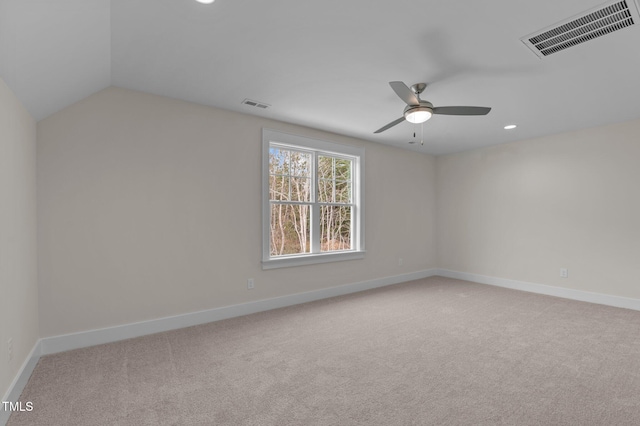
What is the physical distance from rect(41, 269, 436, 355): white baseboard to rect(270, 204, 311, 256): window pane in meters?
0.65

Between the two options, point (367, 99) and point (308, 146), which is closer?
point (367, 99)

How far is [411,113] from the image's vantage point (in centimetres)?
286

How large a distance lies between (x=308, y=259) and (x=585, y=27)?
3.62 m

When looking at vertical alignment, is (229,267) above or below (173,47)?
below

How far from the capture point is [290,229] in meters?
4.46

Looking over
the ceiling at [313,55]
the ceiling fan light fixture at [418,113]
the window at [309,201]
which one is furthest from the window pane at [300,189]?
the ceiling fan light fixture at [418,113]

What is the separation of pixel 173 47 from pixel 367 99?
1942 millimetres

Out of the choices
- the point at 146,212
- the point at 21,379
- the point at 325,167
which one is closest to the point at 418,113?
the point at 325,167

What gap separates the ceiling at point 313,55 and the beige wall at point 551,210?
39.0 inches

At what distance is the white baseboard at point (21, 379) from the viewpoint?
184 cm

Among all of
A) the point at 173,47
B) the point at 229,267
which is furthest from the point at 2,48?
the point at 229,267

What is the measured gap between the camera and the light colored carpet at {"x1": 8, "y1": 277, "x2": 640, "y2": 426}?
191cm

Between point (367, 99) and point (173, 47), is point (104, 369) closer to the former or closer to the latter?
point (173, 47)

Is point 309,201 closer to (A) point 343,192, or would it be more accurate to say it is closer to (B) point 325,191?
(B) point 325,191
